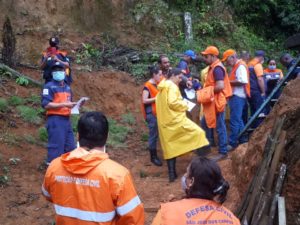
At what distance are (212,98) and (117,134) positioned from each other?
282 cm

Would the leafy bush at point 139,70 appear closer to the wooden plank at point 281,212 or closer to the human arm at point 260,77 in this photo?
the human arm at point 260,77

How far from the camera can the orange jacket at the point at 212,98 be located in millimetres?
8344

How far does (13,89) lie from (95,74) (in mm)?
2152

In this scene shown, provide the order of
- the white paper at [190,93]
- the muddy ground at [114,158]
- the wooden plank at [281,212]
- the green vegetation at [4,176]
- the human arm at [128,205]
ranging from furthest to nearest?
the white paper at [190,93], the green vegetation at [4,176], the muddy ground at [114,158], the wooden plank at [281,212], the human arm at [128,205]

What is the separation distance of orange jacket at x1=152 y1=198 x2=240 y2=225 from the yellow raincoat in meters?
4.80

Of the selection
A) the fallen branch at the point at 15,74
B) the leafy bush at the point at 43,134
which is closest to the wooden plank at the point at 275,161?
the leafy bush at the point at 43,134

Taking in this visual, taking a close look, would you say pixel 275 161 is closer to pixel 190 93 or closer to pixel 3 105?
pixel 190 93

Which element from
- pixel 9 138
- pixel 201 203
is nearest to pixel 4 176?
pixel 9 138

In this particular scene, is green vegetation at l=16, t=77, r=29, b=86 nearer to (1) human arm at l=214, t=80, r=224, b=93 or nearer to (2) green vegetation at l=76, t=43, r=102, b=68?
(2) green vegetation at l=76, t=43, r=102, b=68

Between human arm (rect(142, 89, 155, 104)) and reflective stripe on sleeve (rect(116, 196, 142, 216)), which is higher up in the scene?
human arm (rect(142, 89, 155, 104))

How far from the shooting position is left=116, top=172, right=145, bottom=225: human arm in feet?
10.6

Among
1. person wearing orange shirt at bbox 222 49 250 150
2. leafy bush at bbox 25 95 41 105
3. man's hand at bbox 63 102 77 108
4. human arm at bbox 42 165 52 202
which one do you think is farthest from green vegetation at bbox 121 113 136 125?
human arm at bbox 42 165 52 202

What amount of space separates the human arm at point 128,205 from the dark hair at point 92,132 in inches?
12.6

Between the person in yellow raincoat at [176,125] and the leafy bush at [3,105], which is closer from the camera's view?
the person in yellow raincoat at [176,125]
